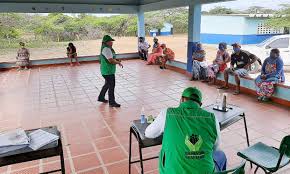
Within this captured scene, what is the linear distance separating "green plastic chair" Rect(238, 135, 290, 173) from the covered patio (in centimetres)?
61

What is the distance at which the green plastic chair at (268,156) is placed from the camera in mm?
1972

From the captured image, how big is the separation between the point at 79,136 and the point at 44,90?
10.8ft

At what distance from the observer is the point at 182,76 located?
7973 mm

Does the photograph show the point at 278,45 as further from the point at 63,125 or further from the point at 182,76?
the point at 63,125

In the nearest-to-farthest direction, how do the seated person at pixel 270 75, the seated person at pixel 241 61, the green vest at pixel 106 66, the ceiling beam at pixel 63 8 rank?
the green vest at pixel 106 66 < the seated person at pixel 270 75 < the seated person at pixel 241 61 < the ceiling beam at pixel 63 8

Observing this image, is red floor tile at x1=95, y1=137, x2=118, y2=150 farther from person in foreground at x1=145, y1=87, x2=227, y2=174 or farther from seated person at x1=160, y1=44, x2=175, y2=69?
seated person at x1=160, y1=44, x2=175, y2=69

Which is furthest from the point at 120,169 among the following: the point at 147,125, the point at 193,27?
the point at 193,27

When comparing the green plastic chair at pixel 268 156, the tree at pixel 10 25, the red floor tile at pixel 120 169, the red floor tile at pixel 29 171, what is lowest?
the red floor tile at pixel 29 171

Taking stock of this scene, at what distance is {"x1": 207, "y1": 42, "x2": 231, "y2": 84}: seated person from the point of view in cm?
654

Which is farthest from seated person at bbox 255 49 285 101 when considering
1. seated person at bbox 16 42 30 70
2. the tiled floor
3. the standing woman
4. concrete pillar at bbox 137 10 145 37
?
seated person at bbox 16 42 30 70

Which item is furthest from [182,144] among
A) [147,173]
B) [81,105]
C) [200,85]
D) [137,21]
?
[137,21]

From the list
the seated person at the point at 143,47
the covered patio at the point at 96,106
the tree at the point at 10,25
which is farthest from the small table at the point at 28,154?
the tree at the point at 10,25

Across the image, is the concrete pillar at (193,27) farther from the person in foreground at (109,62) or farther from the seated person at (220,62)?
the person in foreground at (109,62)

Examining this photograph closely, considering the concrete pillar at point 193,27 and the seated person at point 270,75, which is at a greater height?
the concrete pillar at point 193,27
